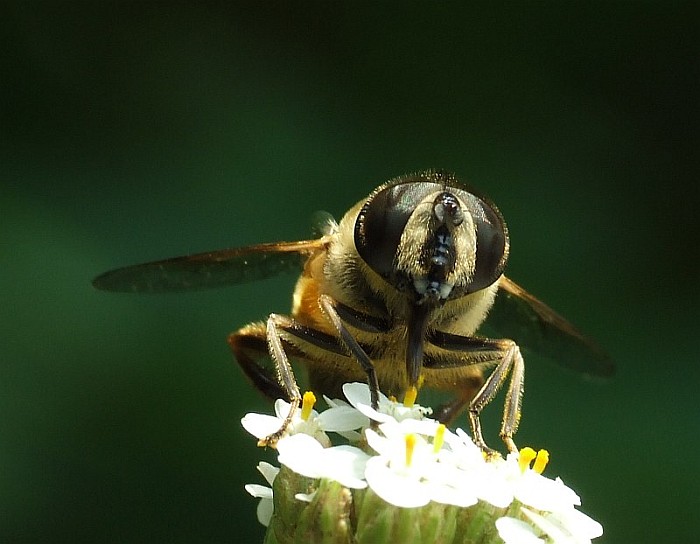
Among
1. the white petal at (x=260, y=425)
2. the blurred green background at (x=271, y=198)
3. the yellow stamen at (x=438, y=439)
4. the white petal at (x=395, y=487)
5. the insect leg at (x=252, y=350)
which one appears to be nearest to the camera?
the white petal at (x=395, y=487)

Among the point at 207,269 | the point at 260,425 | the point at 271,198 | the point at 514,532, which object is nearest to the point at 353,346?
the point at 260,425

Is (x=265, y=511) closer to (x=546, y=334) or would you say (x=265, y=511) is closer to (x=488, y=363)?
(x=488, y=363)

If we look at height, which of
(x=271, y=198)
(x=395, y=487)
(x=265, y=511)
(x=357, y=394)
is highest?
(x=271, y=198)

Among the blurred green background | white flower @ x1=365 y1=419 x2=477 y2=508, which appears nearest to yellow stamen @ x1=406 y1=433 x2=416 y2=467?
white flower @ x1=365 y1=419 x2=477 y2=508

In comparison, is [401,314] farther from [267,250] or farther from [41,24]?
[41,24]

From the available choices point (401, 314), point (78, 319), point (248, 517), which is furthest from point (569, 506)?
point (78, 319)

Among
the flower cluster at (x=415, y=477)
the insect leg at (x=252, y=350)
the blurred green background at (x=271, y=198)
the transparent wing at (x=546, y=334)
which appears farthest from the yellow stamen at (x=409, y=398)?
the blurred green background at (x=271, y=198)

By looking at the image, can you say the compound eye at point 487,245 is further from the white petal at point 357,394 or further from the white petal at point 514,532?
the white petal at point 514,532
